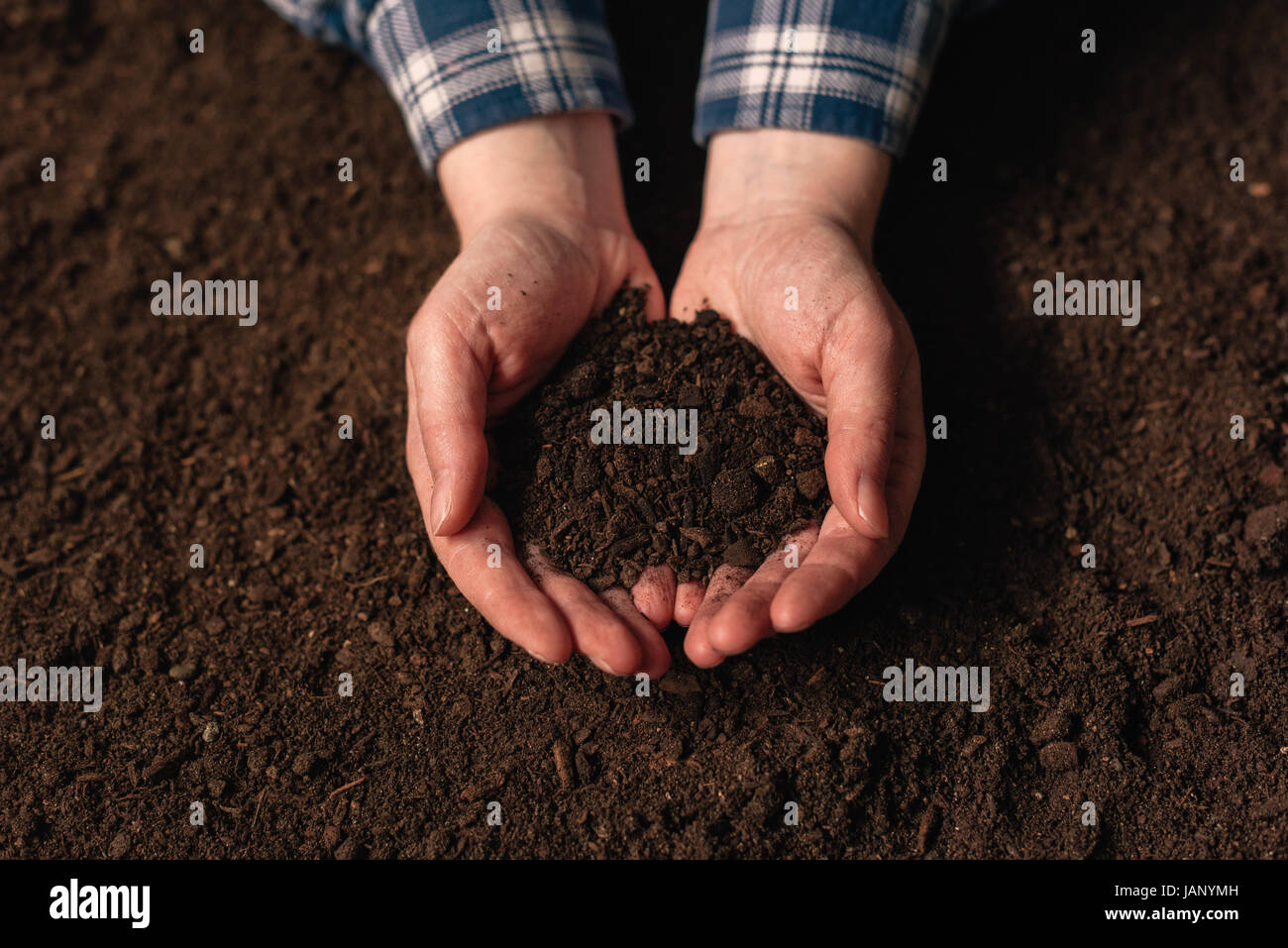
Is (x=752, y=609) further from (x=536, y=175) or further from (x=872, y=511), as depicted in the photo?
(x=536, y=175)

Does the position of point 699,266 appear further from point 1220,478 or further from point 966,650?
point 1220,478

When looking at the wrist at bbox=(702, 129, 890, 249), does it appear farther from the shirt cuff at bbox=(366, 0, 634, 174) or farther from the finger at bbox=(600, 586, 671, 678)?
the finger at bbox=(600, 586, 671, 678)

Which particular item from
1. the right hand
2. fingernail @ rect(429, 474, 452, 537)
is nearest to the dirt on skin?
the right hand

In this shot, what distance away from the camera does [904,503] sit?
2.31 m

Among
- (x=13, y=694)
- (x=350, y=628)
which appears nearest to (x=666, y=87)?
(x=350, y=628)

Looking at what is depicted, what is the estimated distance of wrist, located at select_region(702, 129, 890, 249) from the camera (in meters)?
2.79

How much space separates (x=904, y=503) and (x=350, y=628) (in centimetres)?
147

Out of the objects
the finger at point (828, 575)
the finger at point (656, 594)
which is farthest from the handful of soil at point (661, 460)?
the finger at point (828, 575)

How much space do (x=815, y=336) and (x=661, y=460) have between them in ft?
1.63

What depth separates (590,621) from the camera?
214cm

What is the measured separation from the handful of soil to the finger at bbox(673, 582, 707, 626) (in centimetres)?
3

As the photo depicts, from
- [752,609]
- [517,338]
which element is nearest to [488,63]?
[517,338]

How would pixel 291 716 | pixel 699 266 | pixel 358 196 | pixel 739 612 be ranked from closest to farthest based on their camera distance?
pixel 739 612, pixel 291 716, pixel 699 266, pixel 358 196

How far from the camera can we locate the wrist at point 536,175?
2822 mm
